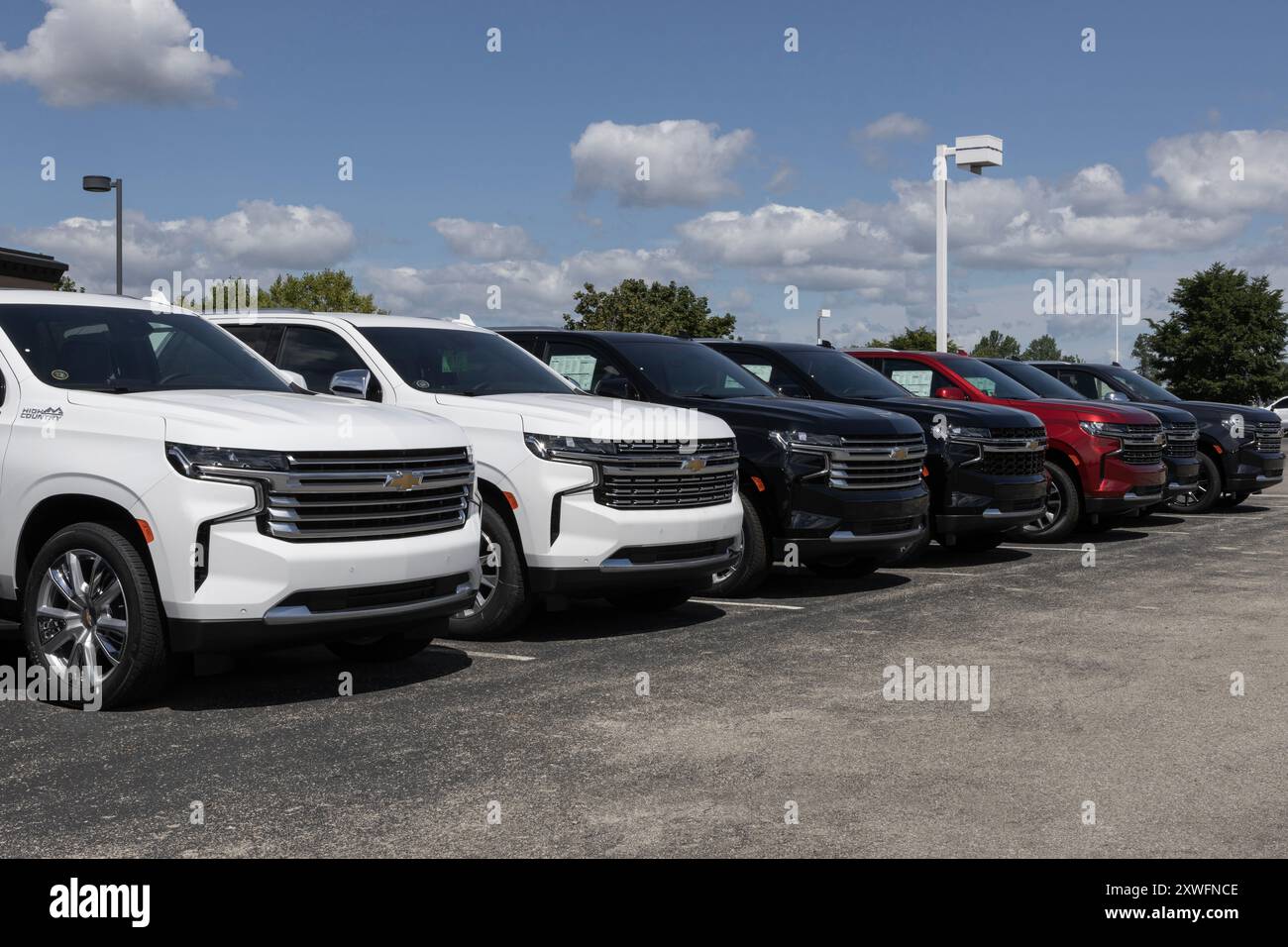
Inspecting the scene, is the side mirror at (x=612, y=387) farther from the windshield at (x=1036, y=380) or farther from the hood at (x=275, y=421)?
the windshield at (x=1036, y=380)

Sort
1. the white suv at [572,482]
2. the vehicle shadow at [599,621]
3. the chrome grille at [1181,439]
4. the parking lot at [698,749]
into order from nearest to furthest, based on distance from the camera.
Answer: the parking lot at [698,749]
the white suv at [572,482]
the vehicle shadow at [599,621]
the chrome grille at [1181,439]

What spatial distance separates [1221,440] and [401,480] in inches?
549

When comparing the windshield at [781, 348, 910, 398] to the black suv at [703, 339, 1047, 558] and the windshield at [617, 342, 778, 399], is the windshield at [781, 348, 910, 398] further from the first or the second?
the windshield at [617, 342, 778, 399]

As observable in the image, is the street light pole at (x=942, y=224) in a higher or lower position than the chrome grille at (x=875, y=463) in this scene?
higher

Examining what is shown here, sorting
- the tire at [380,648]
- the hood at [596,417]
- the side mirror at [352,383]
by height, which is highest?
the side mirror at [352,383]

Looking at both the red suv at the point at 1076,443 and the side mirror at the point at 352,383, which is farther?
the red suv at the point at 1076,443

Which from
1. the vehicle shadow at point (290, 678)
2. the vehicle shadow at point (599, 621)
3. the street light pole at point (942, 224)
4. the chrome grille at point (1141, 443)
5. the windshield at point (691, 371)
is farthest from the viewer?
the street light pole at point (942, 224)

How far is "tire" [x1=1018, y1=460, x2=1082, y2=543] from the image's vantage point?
1438 cm

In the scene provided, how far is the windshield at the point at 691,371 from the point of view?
10.9 metres

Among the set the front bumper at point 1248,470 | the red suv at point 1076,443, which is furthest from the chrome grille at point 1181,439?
the front bumper at point 1248,470

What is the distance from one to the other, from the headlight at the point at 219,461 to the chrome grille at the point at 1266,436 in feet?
48.7

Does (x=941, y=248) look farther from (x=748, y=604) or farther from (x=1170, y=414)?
(x=748, y=604)
